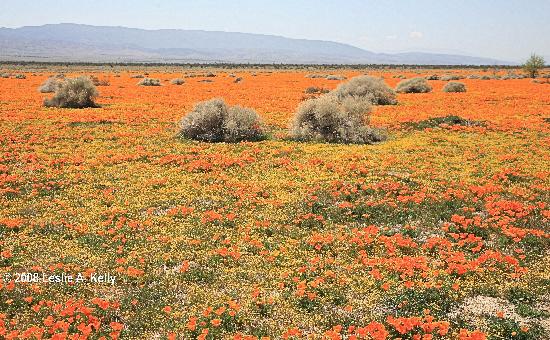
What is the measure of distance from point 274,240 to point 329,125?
40.5ft

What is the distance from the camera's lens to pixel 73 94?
30938 millimetres

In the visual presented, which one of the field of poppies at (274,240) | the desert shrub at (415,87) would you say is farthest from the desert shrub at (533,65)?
the field of poppies at (274,240)

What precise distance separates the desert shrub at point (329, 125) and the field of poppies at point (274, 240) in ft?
6.58

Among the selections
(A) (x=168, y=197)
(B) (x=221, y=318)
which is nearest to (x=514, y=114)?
(A) (x=168, y=197)

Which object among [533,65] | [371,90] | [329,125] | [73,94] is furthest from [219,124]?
[533,65]

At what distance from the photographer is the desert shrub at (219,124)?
21156 millimetres

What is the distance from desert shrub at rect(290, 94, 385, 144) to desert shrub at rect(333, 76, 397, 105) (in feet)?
42.1

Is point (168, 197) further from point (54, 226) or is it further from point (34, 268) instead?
point (34, 268)

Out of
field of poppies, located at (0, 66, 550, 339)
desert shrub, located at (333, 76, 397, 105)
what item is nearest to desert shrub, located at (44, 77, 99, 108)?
field of poppies, located at (0, 66, 550, 339)

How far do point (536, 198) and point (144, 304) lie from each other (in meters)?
11.0

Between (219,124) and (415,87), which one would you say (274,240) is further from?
(415,87)

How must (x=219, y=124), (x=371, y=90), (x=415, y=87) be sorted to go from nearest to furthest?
(x=219, y=124) → (x=371, y=90) → (x=415, y=87)

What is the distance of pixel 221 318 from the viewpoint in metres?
7.16

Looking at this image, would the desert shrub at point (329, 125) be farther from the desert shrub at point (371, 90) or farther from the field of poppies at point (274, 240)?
the desert shrub at point (371, 90)
